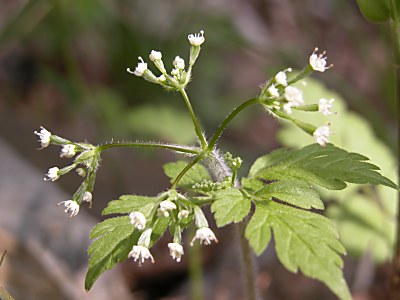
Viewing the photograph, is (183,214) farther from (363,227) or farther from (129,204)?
(363,227)

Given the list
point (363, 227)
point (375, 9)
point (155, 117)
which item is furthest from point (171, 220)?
point (155, 117)

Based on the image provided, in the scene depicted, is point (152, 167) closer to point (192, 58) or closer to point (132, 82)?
point (132, 82)

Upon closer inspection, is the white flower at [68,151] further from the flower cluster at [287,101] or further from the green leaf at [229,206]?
the flower cluster at [287,101]

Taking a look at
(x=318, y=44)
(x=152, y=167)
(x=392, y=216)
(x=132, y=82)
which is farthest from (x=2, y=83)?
(x=392, y=216)

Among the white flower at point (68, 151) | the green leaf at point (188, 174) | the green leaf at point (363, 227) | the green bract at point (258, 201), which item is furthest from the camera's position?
the green leaf at point (363, 227)

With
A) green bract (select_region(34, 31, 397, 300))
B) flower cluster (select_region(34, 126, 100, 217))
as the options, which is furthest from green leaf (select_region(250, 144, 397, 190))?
flower cluster (select_region(34, 126, 100, 217))

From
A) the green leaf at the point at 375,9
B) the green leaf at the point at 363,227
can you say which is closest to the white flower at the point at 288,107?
the green leaf at the point at 375,9
